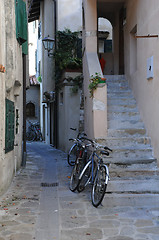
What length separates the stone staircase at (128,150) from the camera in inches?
242

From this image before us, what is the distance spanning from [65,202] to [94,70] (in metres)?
4.00

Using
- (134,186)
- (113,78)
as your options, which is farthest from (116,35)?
(134,186)

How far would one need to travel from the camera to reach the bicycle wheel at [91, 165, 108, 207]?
514 cm

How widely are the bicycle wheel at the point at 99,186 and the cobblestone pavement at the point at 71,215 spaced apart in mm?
143

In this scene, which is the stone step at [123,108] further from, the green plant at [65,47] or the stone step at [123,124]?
the green plant at [65,47]

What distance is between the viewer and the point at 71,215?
4879mm

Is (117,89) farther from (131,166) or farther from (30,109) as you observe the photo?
(30,109)

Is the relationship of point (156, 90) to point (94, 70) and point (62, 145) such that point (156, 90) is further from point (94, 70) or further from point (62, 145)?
point (62, 145)

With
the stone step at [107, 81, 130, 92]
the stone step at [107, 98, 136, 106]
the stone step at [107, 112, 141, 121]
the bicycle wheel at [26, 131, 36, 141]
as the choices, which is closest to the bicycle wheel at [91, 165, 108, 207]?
the stone step at [107, 112, 141, 121]

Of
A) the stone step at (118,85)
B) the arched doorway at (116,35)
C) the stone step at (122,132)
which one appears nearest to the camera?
the stone step at (122,132)

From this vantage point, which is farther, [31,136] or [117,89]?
[31,136]

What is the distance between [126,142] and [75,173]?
5.14ft

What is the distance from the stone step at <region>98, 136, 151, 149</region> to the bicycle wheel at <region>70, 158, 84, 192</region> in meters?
0.83

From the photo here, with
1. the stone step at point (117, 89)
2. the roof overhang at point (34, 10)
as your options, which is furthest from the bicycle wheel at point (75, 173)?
the roof overhang at point (34, 10)
